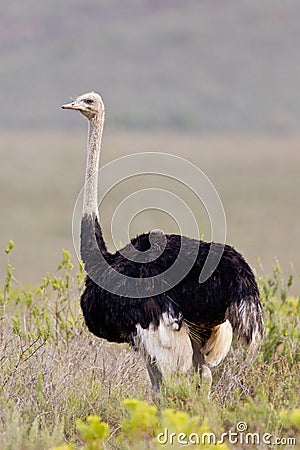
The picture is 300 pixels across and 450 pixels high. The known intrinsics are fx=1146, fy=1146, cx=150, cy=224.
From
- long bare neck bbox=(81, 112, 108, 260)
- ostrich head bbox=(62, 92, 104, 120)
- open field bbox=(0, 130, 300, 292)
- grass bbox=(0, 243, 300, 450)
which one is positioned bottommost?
grass bbox=(0, 243, 300, 450)

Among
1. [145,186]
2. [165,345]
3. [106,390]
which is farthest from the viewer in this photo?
[145,186]

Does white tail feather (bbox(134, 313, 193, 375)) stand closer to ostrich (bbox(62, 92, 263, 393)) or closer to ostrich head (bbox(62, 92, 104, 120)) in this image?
ostrich (bbox(62, 92, 263, 393))

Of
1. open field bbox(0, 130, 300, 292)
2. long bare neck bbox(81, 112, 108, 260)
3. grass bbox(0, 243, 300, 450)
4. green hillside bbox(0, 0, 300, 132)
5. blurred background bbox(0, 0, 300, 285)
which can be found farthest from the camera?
green hillside bbox(0, 0, 300, 132)

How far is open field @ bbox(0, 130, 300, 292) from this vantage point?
21031 millimetres

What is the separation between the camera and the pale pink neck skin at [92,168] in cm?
606

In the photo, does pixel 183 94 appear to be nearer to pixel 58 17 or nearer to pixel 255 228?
pixel 58 17

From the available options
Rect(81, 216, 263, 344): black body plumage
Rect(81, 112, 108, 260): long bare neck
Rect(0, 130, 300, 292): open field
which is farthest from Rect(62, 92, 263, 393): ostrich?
Rect(0, 130, 300, 292): open field

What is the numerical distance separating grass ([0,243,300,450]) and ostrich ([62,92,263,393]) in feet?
0.57

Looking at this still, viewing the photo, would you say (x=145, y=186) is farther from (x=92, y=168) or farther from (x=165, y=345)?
(x=165, y=345)

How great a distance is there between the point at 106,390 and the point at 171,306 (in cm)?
57

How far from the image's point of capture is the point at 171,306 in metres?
5.60

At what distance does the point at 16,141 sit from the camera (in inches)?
1356

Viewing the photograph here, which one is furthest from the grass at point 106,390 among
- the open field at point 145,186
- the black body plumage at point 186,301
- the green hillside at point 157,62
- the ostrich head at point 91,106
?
the green hillside at point 157,62

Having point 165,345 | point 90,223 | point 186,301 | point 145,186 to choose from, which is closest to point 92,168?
point 90,223
